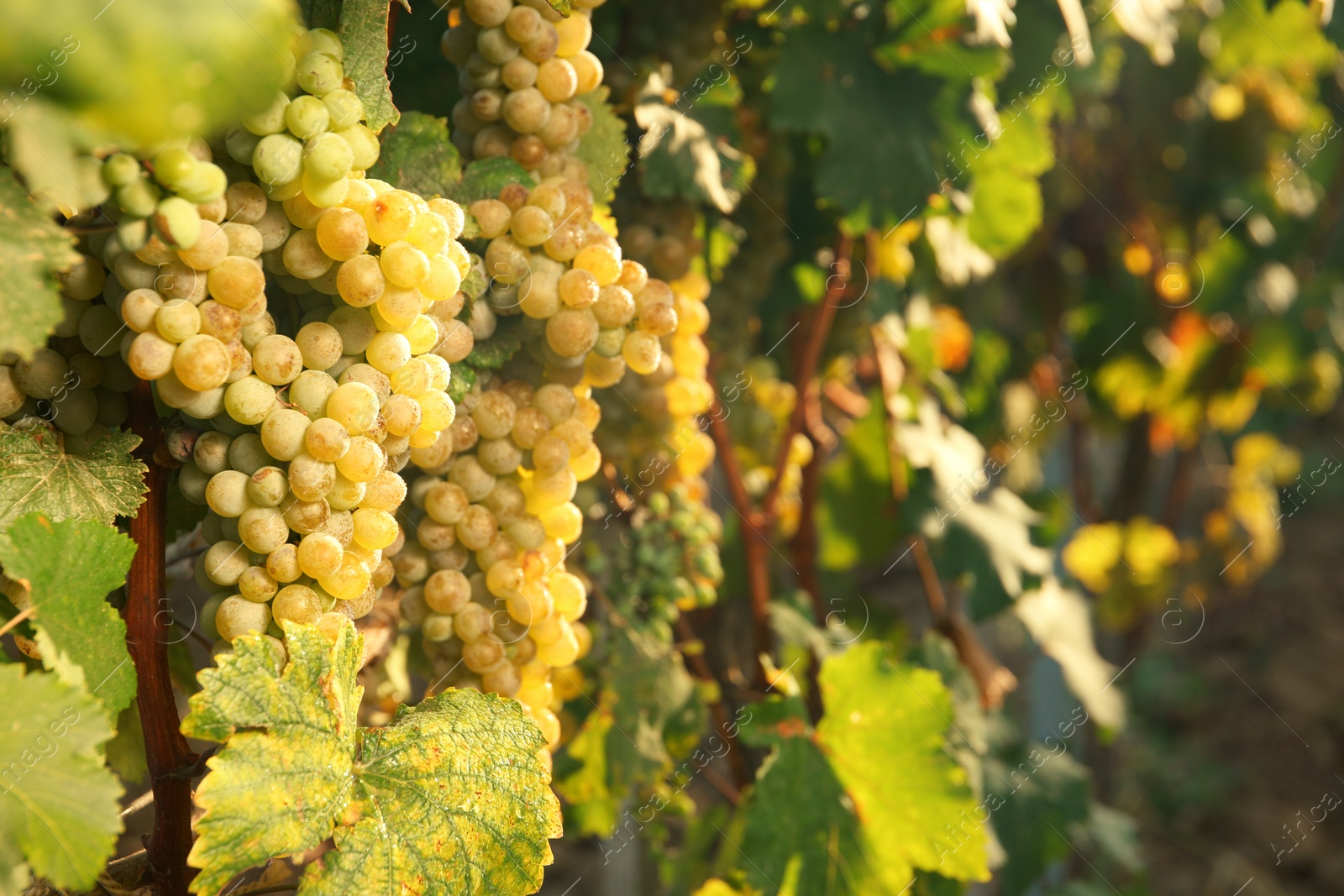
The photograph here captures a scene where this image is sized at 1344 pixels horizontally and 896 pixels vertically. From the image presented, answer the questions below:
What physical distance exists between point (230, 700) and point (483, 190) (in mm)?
266

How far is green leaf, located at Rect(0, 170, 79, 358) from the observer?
29cm

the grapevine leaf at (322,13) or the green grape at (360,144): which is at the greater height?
Result: the grapevine leaf at (322,13)

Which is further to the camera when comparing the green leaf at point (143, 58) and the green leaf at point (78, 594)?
the green leaf at point (78, 594)

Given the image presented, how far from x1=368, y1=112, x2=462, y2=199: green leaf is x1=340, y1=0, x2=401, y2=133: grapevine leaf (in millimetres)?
70

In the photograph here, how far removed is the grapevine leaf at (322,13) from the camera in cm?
38

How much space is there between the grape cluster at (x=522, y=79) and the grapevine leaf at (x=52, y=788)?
0.32 metres

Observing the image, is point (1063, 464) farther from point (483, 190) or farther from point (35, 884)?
point (35, 884)

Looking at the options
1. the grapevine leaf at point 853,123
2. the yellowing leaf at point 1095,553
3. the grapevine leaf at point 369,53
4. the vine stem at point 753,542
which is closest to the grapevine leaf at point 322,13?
the grapevine leaf at point 369,53

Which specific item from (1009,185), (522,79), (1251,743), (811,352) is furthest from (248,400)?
(1251,743)

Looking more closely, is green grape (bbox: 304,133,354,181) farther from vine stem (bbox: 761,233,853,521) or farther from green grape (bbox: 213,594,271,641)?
vine stem (bbox: 761,233,853,521)

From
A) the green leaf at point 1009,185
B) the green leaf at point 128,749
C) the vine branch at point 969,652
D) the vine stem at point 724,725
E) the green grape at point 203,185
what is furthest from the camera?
the vine branch at point 969,652

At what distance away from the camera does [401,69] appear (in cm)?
59

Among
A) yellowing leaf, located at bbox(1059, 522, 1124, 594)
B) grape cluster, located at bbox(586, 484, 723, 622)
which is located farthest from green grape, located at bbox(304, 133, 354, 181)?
yellowing leaf, located at bbox(1059, 522, 1124, 594)

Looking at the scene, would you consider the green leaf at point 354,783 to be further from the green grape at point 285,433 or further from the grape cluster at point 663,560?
the grape cluster at point 663,560
